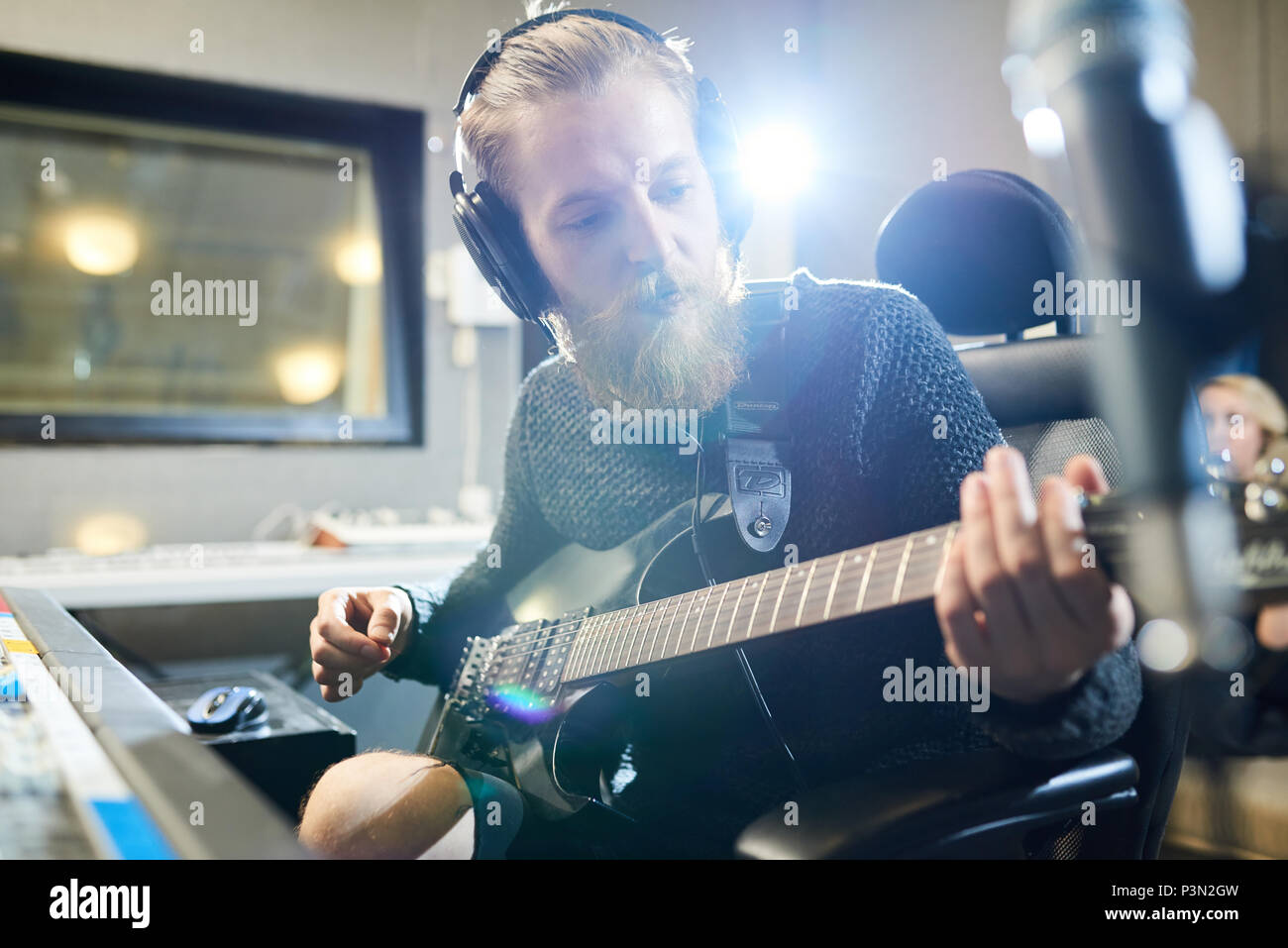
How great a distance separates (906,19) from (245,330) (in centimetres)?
184

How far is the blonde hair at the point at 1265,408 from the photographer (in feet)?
2.39

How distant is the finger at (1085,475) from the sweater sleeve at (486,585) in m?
0.68

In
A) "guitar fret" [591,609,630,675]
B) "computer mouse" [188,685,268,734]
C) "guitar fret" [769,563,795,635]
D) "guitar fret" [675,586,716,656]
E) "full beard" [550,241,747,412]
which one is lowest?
"computer mouse" [188,685,268,734]

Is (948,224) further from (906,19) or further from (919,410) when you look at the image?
(906,19)

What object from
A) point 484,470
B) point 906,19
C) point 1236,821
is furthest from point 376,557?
point 906,19

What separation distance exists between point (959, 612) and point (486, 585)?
68 cm

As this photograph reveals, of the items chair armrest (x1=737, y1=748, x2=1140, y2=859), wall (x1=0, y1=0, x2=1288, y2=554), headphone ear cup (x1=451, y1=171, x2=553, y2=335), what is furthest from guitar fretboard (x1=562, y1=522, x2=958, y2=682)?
wall (x1=0, y1=0, x2=1288, y2=554)

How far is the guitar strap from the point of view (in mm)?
691

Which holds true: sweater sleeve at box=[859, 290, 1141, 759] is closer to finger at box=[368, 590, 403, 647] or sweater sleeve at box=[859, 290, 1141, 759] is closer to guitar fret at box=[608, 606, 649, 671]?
guitar fret at box=[608, 606, 649, 671]

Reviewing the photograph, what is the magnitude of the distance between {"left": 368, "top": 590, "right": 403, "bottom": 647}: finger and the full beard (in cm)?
33

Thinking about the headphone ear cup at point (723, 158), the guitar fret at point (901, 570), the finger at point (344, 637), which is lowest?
the finger at point (344, 637)

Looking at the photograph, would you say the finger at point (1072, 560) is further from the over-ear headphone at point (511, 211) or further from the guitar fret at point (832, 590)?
the over-ear headphone at point (511, 211)

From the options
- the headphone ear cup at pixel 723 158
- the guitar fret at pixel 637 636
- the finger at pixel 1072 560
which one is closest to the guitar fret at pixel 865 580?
the finger at pixel 1072 560

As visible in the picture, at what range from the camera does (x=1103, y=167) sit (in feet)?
1.09
